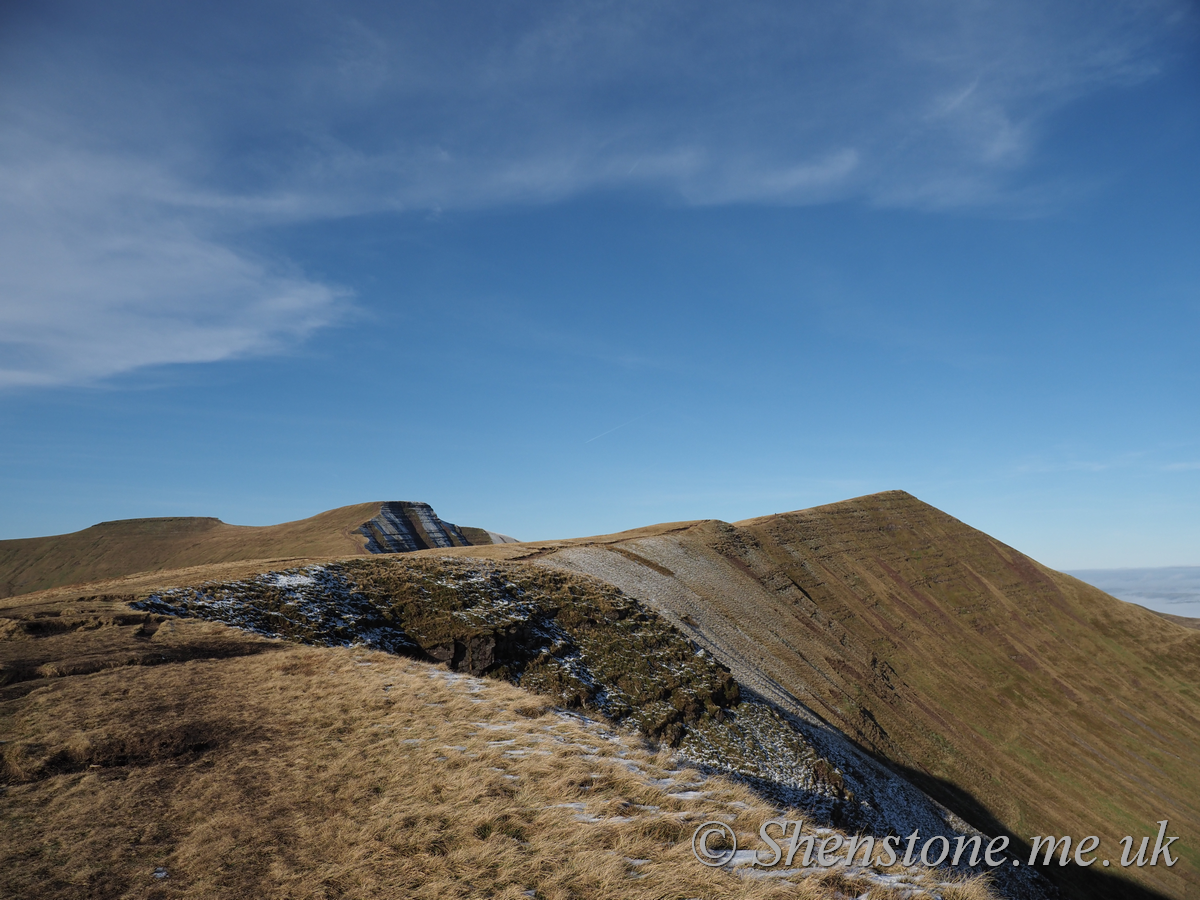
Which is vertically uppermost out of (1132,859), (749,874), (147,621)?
(147,621)

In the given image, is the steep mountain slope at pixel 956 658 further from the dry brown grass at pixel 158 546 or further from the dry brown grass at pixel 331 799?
the dry brown grass at pixel 158 546

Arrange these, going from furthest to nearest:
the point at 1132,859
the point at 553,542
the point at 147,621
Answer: the point at 553,542
the point at 1132,859
the point at 147,621

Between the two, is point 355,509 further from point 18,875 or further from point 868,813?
point 18,875

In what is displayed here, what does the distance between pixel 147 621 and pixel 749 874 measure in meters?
26.2

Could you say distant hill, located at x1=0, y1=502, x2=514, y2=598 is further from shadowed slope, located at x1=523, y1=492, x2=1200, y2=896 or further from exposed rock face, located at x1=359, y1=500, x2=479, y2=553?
shadowed slope, located at x1=523, y1=492, x2=1200, y2=896

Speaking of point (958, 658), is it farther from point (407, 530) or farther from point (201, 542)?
point (201, 542)

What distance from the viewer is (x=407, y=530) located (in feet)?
379

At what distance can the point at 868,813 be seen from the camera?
100ft

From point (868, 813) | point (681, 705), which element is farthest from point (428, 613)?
point (868, 813)

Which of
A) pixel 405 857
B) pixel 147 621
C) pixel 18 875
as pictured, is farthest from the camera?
pixel 147 621

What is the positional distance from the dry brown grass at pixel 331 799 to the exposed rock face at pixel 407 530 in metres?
86.7

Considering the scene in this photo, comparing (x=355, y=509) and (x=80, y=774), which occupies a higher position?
(x=355, y=509)

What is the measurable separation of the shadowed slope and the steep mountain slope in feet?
0.75

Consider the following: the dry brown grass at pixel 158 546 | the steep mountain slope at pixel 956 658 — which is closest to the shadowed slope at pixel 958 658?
the steep mountain slope at pixel 956 658
